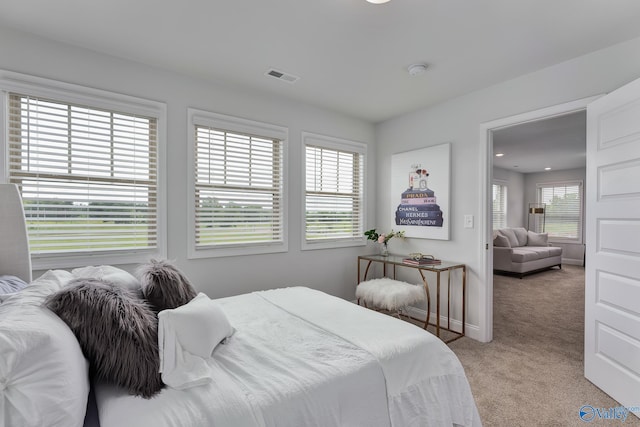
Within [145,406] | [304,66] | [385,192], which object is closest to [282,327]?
[145,406]

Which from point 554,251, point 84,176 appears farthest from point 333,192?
point 554,251

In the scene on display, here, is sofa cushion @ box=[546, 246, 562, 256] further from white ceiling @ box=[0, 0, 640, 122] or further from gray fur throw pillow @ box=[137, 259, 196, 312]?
gray fur throw pillow @ box=[137, 259, 196, 312]

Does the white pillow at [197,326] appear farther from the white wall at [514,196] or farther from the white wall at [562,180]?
the white wall at [562,180]

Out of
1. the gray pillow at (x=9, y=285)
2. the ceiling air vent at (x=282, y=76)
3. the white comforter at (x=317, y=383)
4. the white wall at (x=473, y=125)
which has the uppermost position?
the ceiling air vent at (x=282, y=76)

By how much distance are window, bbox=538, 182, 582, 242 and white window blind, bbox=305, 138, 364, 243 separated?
709 centimetres

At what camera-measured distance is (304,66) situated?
2.64 meters

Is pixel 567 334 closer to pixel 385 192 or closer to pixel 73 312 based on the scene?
pixel 385 192

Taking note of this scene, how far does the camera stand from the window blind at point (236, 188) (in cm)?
292

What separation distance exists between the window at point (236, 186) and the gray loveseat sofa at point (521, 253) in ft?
17.2

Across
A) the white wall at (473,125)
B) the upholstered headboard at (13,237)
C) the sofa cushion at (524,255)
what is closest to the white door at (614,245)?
the white wall at (473,125)

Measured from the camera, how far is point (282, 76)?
2830mm

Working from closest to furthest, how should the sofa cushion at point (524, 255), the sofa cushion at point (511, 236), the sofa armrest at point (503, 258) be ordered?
the sofa cushion at point (524, 255) < the sofa armrest at point (503, 258) < the sofa cushion at point (511, 236)

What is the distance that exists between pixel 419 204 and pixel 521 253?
3.99m

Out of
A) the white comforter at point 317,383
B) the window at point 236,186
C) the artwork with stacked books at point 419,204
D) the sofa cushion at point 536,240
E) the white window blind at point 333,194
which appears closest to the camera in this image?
the white comforter at point 317,383
